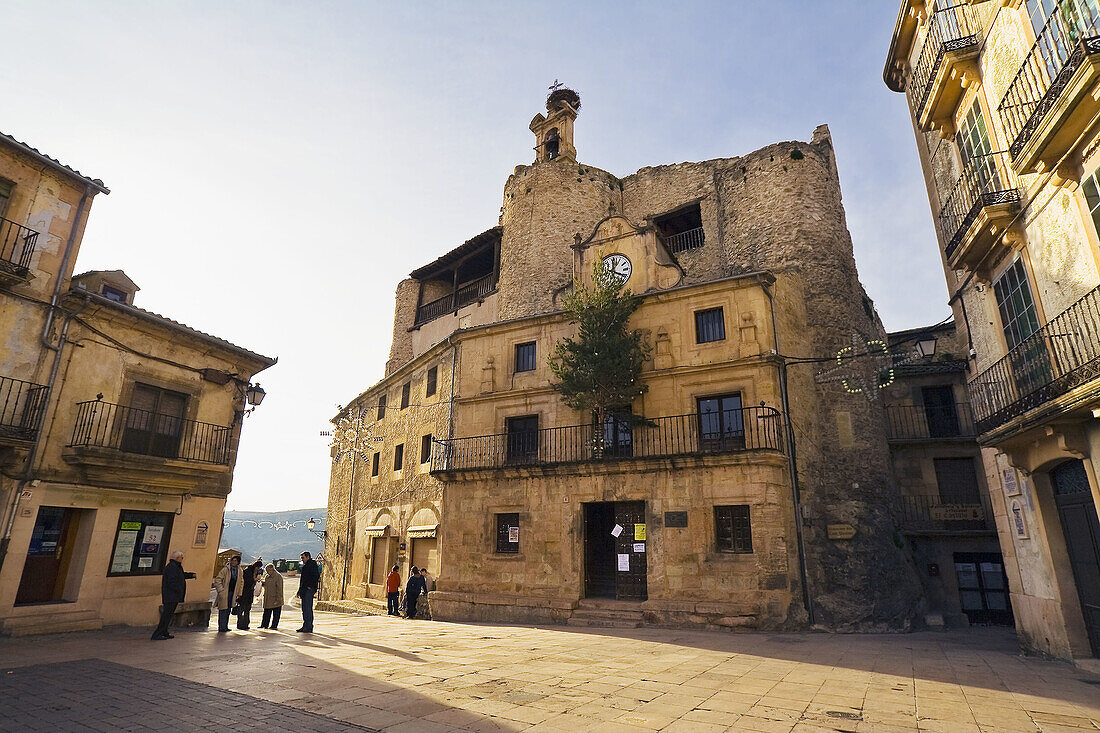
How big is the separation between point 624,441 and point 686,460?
2730mm

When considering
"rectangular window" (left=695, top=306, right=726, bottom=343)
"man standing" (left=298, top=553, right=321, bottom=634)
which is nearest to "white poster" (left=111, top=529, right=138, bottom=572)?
"man standing" (left=298, top=553, right=321, bottom=634)

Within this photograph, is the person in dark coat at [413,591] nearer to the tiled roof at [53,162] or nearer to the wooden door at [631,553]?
the wooden door at [631,553]

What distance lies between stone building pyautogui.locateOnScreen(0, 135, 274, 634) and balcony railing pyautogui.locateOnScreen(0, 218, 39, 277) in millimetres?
25

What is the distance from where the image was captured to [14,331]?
11.6 metres

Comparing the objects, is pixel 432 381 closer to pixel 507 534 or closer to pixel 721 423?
pixel 507 534

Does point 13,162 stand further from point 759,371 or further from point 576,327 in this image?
point 759,371

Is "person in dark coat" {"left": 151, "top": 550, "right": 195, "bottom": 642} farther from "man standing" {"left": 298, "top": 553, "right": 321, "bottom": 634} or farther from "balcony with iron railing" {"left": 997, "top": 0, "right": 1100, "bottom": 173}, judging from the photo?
"balcony with iron railing" {"left": 997, "top": 0, "right": 1100, "bottom": 173}

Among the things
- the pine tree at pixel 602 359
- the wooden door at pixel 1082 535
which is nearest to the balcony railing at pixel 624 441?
the pine tree at pixel 602 359

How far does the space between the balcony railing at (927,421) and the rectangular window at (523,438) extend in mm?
12949

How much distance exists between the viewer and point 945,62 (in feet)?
35.1

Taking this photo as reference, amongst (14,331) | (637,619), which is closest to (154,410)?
(14,331)

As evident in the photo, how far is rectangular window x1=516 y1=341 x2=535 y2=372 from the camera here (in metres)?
19.6

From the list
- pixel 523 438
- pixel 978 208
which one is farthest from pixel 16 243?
pixel 978 208

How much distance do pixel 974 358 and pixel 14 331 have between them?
19.6 meters
